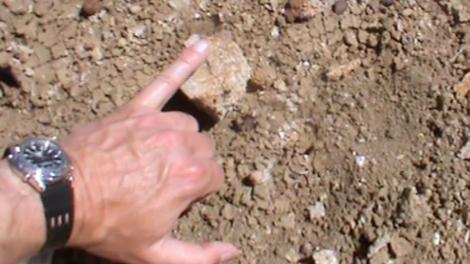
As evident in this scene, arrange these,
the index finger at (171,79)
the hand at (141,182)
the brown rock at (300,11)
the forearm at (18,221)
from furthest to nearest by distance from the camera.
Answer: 1. the brown rock at (300,11)
2. the index finger at (171,79)
3. the hand at (141,182)
4. the forearm at (18,221)

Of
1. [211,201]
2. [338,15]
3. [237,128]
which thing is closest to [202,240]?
[211,201]

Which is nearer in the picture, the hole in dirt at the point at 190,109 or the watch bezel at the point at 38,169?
the watch bezel at the point at 38,169

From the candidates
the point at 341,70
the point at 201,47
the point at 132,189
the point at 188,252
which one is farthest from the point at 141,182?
the point at 341,70

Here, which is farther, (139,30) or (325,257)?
(139,30)

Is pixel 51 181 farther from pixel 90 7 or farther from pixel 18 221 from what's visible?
pixel 90 7

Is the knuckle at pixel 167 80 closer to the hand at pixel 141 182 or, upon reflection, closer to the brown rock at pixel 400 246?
the hand at pixel 141 182

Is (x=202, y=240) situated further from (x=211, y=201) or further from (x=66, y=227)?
(x=66, y=227)

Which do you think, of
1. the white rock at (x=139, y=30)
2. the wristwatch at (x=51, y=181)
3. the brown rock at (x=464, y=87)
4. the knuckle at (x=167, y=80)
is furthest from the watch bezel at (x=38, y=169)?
the brown rock at (x=464, y=87)
